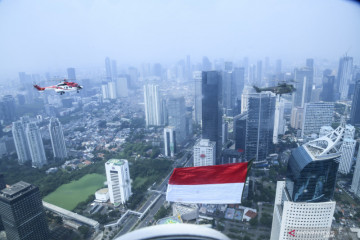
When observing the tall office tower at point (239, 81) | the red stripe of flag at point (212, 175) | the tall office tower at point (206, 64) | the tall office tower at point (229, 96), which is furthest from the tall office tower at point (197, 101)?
the red stripe of flag at point (212, 175)

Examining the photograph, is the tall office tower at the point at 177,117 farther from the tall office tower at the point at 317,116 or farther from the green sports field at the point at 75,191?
the tall office tower at the point at 317,116

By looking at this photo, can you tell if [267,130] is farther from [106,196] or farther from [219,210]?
[106,196]

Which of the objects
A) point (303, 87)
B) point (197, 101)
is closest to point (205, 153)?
point (197, 101)

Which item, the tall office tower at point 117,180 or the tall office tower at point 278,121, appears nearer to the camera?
the tall office tower at point 117,180

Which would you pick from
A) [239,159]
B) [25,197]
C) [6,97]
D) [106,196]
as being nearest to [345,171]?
[239,159]

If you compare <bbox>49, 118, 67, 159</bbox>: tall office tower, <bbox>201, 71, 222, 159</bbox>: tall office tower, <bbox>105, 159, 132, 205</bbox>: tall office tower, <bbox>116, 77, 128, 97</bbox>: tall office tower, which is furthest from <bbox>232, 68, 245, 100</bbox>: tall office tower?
<bbox>49, 118, 67, 159</bbox>: tall office tower

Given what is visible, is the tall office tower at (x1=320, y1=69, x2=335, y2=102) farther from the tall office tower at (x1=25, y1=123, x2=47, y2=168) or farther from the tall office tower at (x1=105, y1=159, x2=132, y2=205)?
the tall office tower at (x1=25, y1=123, x2=47, y2=168)
